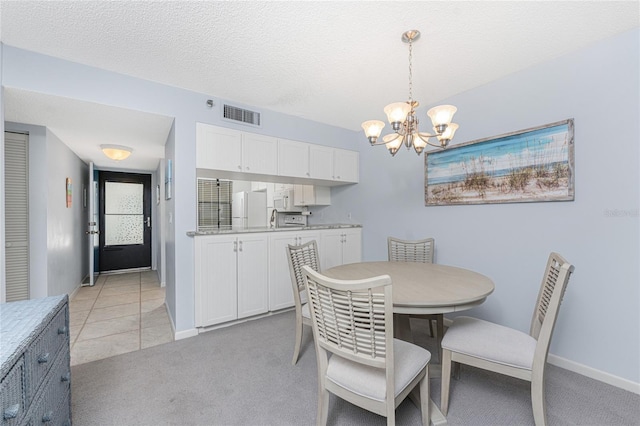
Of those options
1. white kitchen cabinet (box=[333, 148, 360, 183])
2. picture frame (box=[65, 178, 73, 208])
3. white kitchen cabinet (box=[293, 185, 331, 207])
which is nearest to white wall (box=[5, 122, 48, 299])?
picture frame (box=[65, 178, 73, 208])

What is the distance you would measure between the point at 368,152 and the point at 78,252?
5.02 m

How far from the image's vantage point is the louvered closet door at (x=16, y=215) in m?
3.02

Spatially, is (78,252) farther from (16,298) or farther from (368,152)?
(368,152)

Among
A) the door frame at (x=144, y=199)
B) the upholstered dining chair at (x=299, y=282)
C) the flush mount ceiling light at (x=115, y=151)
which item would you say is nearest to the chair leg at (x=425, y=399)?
the upholstered dining chair at (x=299, y=282)

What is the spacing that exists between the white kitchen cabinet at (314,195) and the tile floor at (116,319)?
101 inches

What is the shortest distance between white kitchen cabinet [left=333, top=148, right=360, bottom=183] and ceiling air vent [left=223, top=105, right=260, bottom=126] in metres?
1.23

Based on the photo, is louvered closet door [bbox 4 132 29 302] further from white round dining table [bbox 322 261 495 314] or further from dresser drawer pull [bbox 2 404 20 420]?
white round dining table [bbox 322 261 495 314]

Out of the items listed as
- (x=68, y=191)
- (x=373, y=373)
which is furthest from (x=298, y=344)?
(x=68, y=191)

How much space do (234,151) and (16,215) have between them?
248 centimetres

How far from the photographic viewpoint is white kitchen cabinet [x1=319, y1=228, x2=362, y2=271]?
374cm

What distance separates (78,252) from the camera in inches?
184

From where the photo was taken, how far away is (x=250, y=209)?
5688mm

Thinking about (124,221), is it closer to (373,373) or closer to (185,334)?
(185,334)

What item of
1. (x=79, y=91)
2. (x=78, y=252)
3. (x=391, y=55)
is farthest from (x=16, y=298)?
(x=391, y=55)
